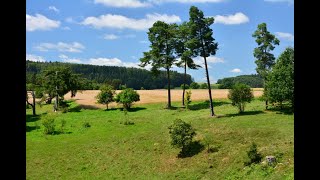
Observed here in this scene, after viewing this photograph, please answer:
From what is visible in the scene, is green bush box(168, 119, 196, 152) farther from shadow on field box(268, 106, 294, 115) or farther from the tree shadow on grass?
shadow on field box(268, 106, 294, 115)

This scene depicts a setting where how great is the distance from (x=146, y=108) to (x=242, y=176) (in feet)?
143

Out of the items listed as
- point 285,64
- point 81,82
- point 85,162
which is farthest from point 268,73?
point 81,82

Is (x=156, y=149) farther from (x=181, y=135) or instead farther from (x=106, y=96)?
(x=106, y=96)

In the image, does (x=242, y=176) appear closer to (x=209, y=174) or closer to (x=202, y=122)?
(x=209, y=174)

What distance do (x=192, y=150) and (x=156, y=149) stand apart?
4198mm

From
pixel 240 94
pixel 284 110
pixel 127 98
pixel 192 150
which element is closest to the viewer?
pixel 192 150

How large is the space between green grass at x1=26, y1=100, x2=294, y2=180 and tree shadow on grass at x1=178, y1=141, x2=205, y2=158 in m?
0.26

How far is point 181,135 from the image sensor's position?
130 ft

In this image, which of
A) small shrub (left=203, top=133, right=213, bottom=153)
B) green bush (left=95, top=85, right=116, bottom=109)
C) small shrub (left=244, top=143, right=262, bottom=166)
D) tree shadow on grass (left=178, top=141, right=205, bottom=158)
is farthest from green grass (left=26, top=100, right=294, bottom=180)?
green bush (left=95, top=85, right=116, bottom=109)

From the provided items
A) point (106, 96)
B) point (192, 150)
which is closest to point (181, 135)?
point (192, 150)

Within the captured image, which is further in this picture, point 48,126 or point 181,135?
point 48,126

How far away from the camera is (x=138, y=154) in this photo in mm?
41000

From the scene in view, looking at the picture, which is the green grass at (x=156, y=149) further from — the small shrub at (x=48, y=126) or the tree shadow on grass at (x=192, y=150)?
the small shrub at (x=48, y=126)

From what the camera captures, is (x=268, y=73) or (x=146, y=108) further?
(x=146, y=108)
